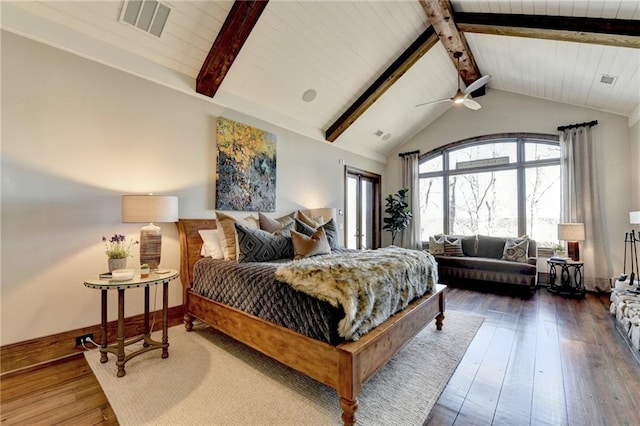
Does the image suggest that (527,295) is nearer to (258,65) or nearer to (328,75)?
(328,75)

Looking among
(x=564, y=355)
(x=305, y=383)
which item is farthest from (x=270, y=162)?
(x=564, y=355)

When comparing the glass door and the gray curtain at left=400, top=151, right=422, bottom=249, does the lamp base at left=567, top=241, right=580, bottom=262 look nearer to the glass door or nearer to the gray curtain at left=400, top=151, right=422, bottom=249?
the gray curtain at left=400, top=151, right=422, bottom=249

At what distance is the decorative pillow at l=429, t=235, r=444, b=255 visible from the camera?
5707mm

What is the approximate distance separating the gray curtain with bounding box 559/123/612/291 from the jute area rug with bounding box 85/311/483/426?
146 inches

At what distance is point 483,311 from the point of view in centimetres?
372

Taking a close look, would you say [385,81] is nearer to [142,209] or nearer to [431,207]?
[431,207]

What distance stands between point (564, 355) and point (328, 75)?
4.31m

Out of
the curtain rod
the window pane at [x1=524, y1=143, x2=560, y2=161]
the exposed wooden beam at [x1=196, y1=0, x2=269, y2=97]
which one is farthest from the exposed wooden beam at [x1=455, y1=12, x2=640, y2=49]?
the exposed wooden beam at [x1=196, y1=0, x2=269, y2=97]

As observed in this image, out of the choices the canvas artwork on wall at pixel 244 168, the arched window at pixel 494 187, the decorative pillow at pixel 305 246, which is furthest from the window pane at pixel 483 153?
the decorative pillow at pixel 305 246

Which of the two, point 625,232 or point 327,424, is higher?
point 625,232

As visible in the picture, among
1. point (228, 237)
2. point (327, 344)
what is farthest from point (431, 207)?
point (327, 344)

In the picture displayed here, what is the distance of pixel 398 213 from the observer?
6.46 m

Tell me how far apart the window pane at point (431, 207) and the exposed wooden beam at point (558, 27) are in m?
3.50

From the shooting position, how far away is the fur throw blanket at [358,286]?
5.74 ft
